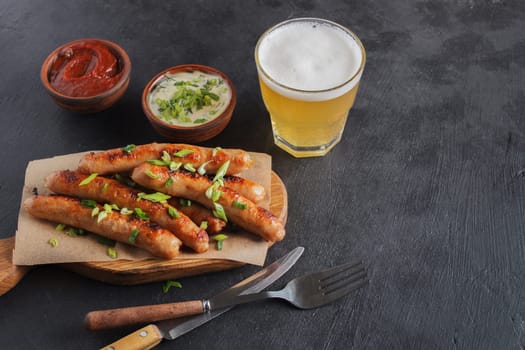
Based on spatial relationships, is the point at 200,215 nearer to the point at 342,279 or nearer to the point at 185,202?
the point at 185,202

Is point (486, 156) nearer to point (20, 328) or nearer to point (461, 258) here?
point (461, 258)

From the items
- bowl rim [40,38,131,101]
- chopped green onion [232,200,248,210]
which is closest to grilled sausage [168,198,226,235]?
chopped green onion [232,200,248,210]

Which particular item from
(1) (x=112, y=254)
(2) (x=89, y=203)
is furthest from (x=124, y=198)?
(1) (x=112, y=254)

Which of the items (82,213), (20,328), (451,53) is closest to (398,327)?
(82,213)

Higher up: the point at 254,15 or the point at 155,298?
the point at 254,15

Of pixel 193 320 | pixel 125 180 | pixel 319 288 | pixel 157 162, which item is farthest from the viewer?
pixel 125 180

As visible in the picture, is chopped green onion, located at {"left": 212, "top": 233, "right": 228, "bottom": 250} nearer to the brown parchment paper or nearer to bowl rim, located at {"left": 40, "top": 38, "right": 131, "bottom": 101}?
the brown parchment paper
